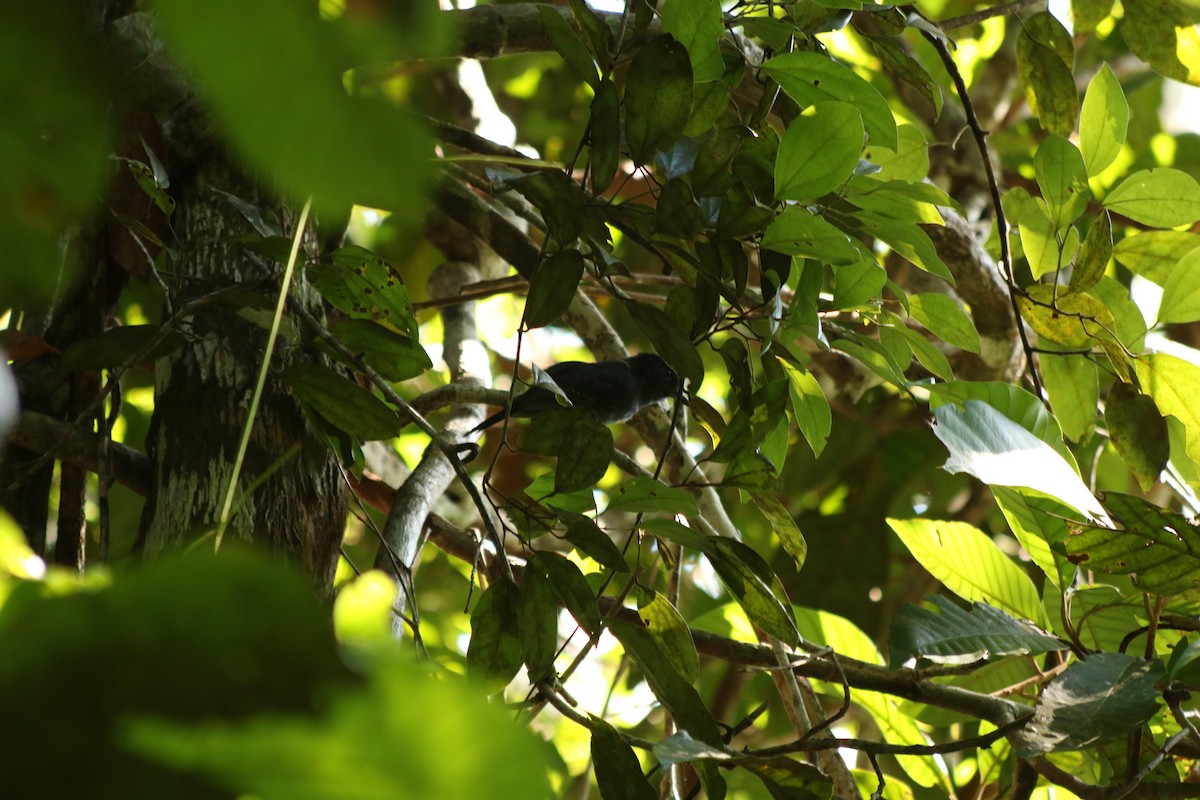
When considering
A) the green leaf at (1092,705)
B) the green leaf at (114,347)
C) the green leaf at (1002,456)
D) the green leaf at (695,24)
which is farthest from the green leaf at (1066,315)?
the green leaf at (114,347)

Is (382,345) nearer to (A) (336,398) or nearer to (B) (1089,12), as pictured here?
(A) (336,398)

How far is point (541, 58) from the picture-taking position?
7.63 feet

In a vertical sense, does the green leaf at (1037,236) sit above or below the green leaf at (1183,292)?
above

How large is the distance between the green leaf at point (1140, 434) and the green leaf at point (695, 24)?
0.55m

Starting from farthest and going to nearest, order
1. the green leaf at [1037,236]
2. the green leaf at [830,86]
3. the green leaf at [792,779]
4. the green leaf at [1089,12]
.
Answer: the green leaf at [1089,12]
the green leaf at [1037,236]
the green leaf at [830,86]
the green leaf at [792,779]

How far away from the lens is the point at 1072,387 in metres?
1.14

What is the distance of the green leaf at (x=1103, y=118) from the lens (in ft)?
3.26

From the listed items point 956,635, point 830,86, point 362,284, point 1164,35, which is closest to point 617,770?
point 956,635

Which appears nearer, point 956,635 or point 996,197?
→ point 956,635

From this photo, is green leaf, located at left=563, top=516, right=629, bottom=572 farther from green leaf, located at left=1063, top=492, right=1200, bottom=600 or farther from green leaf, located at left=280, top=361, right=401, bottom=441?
green leaf, located at left=1063, top=492, right=1200, bottom=600

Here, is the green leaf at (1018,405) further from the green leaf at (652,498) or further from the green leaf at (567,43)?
the green leaf at (567,43)

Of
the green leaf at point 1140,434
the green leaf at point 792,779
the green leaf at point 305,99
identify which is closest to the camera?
the green leaf at point 305,99

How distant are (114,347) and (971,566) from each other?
85 cm

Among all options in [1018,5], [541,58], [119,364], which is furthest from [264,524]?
[541,58]
